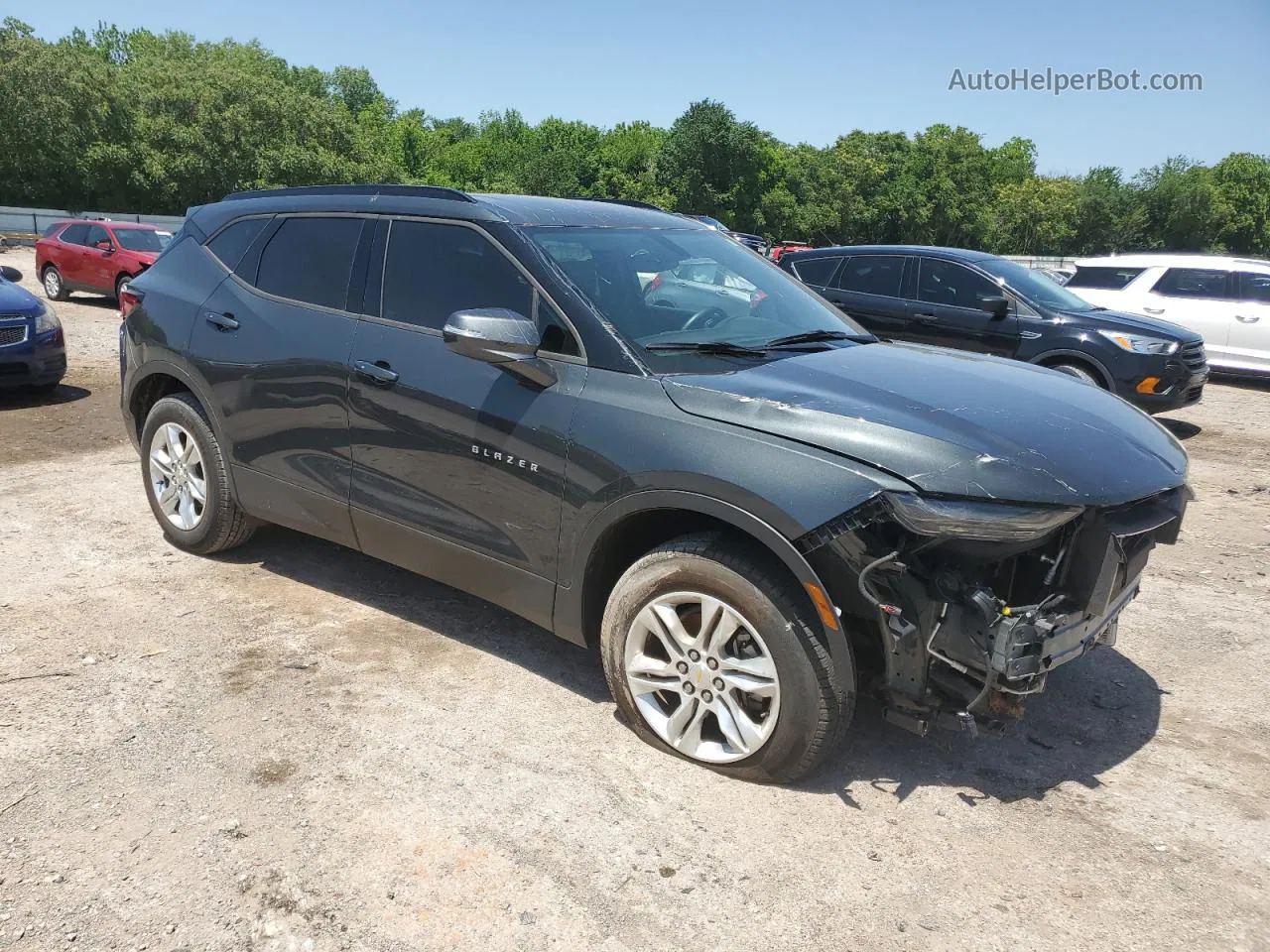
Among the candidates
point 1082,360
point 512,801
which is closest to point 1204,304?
point 1082,360

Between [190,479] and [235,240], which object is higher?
[235,240]

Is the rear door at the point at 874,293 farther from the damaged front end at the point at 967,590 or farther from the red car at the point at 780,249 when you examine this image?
the damaged front end at the point at 967,590

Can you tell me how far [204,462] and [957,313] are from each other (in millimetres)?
7547

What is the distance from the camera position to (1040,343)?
32.4 ft

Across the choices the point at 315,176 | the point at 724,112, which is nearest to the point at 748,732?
the point at 315,176

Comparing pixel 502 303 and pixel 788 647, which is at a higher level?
pixel 502 303

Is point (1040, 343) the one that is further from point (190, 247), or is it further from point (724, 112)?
point (724, 112)

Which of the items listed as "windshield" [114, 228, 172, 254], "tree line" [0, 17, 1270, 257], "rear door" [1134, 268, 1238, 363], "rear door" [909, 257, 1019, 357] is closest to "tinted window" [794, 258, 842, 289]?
"rear door" [909, 257, 1019, 357]

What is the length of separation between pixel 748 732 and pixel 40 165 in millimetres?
58430

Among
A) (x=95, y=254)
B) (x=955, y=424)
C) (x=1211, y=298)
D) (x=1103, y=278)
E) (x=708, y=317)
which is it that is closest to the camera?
(x=955, y=424)

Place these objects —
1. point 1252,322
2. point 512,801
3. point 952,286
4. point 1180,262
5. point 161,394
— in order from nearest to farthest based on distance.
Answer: point 512,801
point 161,394
point 952,286
point 1252,322
point 1180,262

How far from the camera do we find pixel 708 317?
3912mm

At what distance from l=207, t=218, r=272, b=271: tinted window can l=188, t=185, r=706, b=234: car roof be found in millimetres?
61

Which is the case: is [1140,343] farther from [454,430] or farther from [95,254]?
[95,254]
